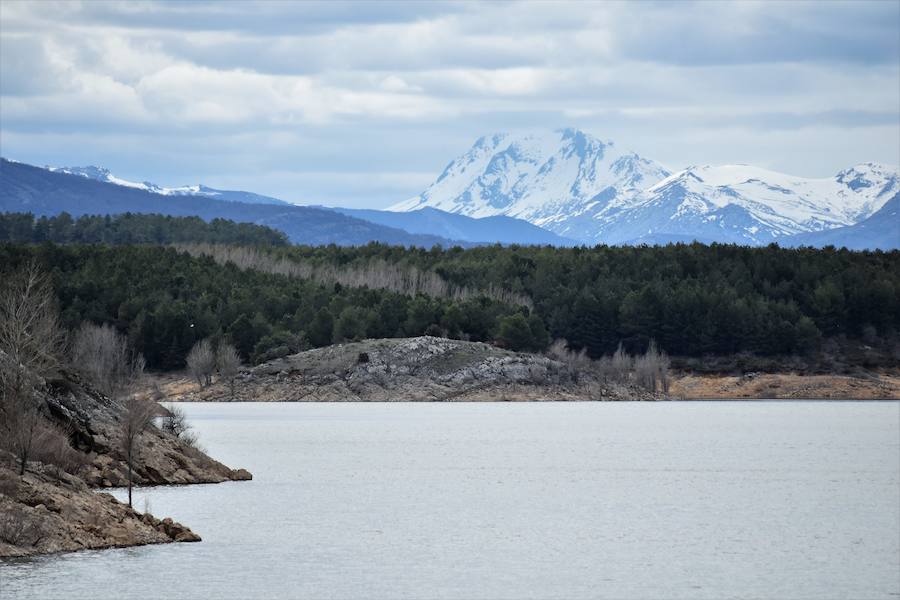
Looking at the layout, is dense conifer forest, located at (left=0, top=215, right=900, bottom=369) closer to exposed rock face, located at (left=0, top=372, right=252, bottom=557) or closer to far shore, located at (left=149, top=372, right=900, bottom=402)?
far shore, located at (left=149, top=372, right=900, bottom=402)

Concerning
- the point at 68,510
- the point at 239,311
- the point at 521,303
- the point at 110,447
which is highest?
the point at 521,303

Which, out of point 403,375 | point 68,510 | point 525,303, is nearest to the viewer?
point 68,510

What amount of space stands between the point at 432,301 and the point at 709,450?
85726 millimetres

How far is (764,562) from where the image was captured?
132ft

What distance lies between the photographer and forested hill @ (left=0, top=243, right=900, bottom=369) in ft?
532

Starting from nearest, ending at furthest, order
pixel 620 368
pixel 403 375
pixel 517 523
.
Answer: pixel 517 523, pixel 403 375, pixel 620 368

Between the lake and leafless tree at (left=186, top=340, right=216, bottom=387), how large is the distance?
5823 centimetres

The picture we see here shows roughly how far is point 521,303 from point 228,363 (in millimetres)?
41956

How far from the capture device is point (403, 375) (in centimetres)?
15088

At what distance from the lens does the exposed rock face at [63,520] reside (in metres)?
37.4

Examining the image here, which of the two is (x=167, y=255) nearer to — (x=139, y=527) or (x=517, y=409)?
(x=517, y=409)

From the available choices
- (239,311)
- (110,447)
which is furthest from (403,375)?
(110,447)

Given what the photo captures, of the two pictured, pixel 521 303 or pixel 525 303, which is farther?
pixel 525 303

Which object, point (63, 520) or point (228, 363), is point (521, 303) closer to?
point (228, 363)
